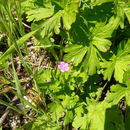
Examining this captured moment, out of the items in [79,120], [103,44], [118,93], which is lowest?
[79,120]

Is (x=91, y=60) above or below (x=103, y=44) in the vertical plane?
below

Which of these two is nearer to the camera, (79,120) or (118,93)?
(118,93)

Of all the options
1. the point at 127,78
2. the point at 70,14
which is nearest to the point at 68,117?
the point at 127,78

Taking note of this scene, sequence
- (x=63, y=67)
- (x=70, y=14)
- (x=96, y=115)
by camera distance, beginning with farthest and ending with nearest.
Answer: (x=63, y=67) → (x=96, y=115) → (x=70, y=14)

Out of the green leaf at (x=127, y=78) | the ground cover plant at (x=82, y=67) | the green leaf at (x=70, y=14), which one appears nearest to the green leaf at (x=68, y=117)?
the ground cover plant at (x=82, y=67)

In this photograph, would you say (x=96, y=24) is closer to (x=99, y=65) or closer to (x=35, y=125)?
(x=99, y=65)

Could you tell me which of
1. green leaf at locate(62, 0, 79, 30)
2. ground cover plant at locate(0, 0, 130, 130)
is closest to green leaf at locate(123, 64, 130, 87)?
ground cover plant at locate(0, 0, 130, 130)

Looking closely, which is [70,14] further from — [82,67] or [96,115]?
[96,115]

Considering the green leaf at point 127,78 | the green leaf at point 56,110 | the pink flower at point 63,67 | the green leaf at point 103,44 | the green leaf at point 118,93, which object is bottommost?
the green leaf at point 56,110

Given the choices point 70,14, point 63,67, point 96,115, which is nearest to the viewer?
point 70,14

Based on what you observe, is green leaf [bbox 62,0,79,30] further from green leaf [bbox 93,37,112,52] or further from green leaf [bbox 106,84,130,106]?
green leaf [bbox 106,84,130,106]

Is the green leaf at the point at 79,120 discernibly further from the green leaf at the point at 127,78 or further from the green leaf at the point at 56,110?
the green leaf at the point at 127,78
